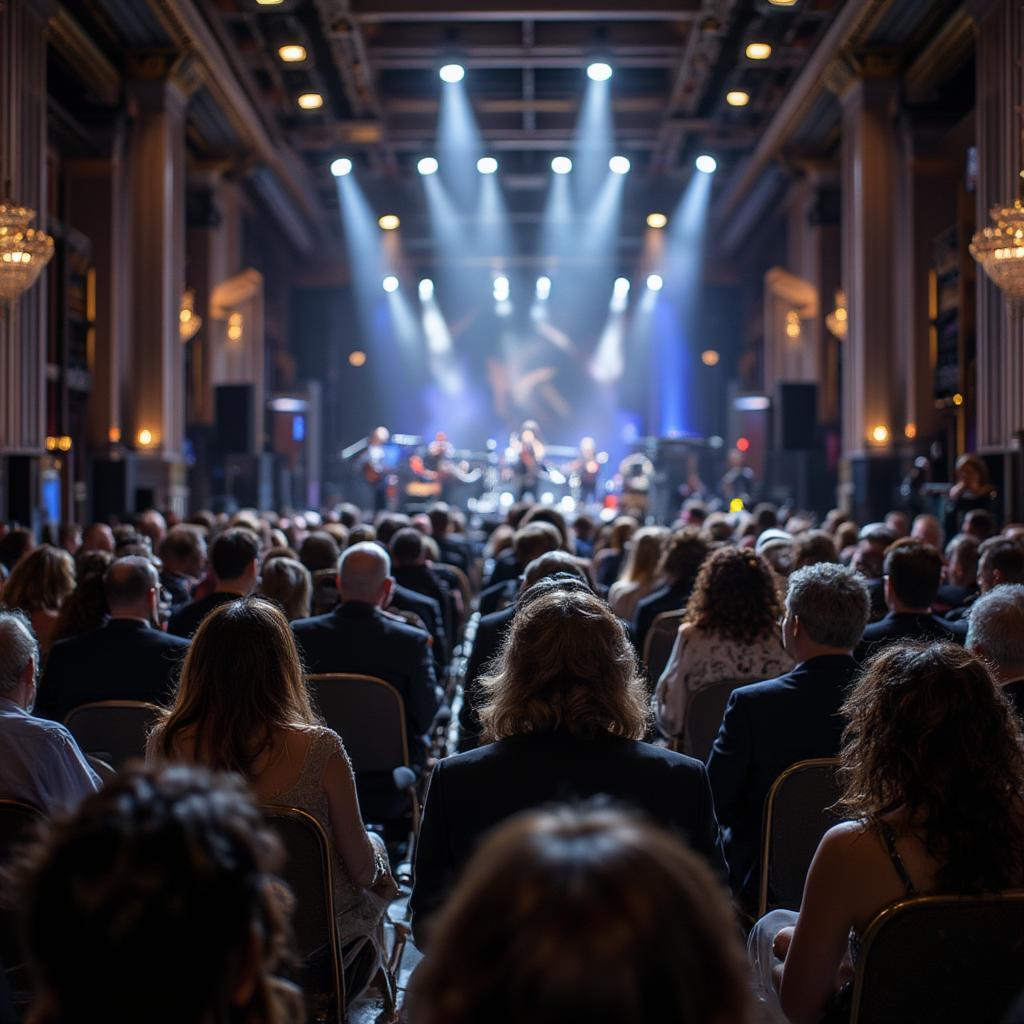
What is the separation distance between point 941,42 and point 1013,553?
9871 mm

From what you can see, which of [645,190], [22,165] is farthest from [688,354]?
[22,165]

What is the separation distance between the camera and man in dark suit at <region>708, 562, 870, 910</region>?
319 cm

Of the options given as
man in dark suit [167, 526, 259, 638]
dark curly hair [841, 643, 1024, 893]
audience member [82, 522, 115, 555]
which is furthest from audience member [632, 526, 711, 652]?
audience member [82, 522, 115, 555]

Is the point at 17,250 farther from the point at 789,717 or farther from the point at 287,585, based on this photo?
the point at 789,717

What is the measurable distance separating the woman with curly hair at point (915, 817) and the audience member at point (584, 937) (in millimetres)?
1198

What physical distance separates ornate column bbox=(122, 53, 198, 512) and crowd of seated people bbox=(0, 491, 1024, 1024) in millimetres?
8843

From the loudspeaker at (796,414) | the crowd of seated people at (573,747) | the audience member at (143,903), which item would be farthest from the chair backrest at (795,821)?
the loudspeaker at (796,414)

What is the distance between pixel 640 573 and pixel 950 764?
444 centimetres

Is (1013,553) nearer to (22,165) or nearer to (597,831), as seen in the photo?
(597,831)

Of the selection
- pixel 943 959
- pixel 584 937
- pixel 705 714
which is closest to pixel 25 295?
pixel 705 714

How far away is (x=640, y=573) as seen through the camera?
21.4 ft

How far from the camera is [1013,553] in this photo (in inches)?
203

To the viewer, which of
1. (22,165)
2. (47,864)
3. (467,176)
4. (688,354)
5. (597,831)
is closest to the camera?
(597,831)

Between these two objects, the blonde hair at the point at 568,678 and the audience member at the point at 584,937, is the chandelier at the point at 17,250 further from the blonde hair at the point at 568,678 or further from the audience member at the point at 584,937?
the audience member at the point at 584,937
